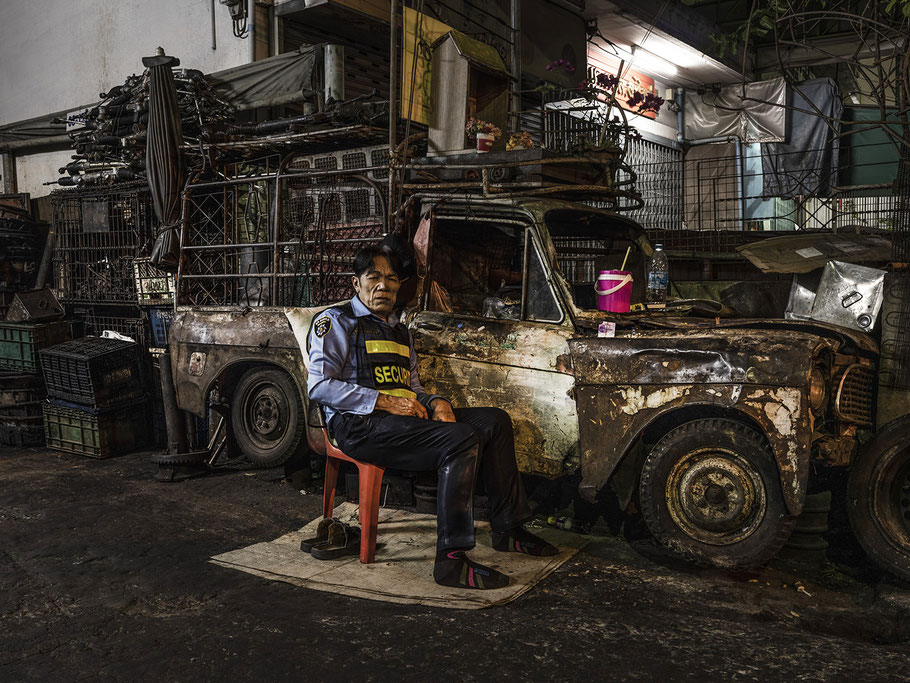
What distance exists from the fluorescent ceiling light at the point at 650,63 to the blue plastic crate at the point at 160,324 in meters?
9.21

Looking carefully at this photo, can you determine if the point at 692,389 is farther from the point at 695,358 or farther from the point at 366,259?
the point at 366,259

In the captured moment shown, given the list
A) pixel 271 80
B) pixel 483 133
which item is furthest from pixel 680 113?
pixel 483 133

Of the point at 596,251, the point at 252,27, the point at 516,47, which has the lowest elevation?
the point at 596,251

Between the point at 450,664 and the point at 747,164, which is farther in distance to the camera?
the point at 747,164

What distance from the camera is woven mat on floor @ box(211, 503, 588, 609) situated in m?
3.62

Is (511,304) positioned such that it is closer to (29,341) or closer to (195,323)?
(195,323)

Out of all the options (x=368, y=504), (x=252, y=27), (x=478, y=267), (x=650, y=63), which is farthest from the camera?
(x=650, y=63)

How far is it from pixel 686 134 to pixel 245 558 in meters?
13.1

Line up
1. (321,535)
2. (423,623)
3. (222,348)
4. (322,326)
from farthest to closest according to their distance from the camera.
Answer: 1. (222,348)
2. (321,535)
3. (322,326)
4. (423,623)

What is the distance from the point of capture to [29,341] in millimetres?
7785

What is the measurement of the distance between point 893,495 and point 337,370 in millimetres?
2955

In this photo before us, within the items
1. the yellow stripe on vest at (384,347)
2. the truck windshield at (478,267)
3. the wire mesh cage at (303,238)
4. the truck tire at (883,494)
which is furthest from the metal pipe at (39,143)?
→ the truck tire at (883,494)

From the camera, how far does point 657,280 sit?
4820 mm

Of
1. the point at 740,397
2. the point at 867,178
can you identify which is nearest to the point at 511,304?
the point at 740,397
